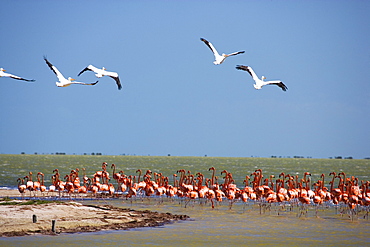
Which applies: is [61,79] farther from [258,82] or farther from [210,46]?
[258,82]

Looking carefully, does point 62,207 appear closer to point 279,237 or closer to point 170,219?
point 170,219

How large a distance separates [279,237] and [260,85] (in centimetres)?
718

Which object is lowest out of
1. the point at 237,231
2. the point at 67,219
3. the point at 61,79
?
the point at 237,231

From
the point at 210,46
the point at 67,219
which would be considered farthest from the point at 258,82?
the point at 67,219

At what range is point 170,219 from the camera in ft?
70.9

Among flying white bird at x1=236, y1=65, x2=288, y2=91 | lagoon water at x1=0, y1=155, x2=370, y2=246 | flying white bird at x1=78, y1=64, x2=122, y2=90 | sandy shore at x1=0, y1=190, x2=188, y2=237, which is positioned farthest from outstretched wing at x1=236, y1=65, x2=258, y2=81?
sandy shore at x1=0, y1=190, x2=188, y2=237

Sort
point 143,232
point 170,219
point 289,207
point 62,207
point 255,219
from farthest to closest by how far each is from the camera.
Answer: point 289,207
point 255,219
point 170,219
point 62,207
point 143,232

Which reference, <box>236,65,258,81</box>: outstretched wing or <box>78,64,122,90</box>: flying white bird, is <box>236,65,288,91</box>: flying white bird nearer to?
<box>236,65,258,81</box>: outstretched wing

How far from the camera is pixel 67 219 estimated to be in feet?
62.1

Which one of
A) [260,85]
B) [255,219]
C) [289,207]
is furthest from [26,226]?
[289,207]

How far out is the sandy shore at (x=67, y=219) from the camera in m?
17.6

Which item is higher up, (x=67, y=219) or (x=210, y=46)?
(x=210, y=46)

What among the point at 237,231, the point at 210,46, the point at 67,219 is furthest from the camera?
the point at 210,46

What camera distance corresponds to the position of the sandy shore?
17.6 m
